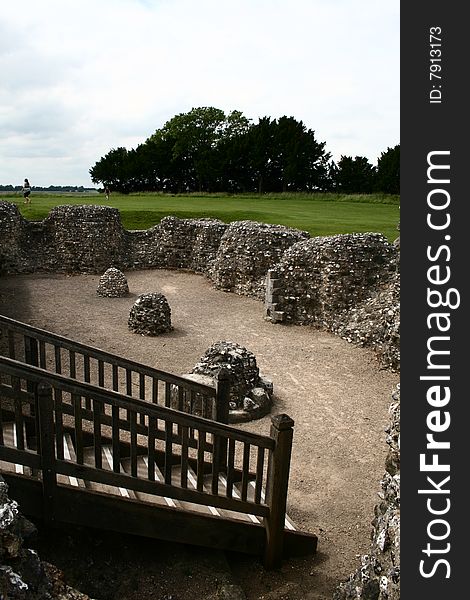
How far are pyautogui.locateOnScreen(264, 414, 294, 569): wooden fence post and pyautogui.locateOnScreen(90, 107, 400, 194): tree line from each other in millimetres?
50690

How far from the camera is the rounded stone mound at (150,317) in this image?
13.9 meters

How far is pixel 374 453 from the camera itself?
8.23 metres

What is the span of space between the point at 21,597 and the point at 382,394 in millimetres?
8561

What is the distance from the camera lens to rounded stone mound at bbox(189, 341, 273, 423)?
930 cm

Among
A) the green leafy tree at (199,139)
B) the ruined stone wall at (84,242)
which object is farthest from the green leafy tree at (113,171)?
the ruined stone wall at (84,242)

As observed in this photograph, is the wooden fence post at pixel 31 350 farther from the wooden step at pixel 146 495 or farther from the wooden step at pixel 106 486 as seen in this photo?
the wooden step at pixel 146 495

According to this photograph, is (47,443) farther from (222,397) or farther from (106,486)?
(222,397)

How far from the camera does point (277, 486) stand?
5.52 m

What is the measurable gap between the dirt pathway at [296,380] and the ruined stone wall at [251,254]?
59 cm

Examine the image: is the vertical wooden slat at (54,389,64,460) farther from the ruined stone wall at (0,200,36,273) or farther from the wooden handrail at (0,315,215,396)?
the ruined stone wall at (0,200,36,273)

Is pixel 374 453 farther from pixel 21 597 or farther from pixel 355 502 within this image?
pixel 21 597

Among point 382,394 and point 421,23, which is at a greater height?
point 421,23

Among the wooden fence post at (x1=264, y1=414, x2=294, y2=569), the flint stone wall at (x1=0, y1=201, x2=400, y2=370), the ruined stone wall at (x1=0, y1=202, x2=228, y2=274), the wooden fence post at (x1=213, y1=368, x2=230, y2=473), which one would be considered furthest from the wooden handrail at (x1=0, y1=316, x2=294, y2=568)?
the ruined stone wall at (x1=0, y1=202, x2=228, y2=274)

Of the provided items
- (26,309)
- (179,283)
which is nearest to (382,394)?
(26,309)
